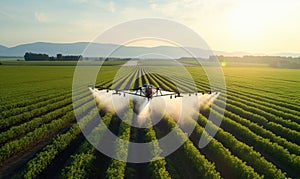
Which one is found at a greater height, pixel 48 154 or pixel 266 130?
pixel 48 154

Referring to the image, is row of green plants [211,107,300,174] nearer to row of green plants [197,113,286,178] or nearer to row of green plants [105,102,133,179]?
row of green plants [197,113,286,178]

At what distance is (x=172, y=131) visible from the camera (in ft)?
49.0

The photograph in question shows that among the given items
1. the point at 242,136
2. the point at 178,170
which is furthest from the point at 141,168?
the point at 242,136

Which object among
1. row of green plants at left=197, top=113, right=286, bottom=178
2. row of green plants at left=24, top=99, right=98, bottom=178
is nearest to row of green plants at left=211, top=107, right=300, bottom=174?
row of green plants at left=197, top=113, right=286, bottom=178

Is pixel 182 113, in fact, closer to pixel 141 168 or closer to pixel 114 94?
pixel 114 94

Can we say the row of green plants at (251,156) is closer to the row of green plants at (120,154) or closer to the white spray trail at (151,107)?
the white spray trail at (151,107)

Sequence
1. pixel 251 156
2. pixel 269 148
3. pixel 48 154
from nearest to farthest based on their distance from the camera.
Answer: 1. pixel 48 154
2. pixel 251 156
3. pixel 269 148

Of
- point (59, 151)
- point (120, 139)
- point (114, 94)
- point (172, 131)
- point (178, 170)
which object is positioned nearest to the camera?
point (178, 170)

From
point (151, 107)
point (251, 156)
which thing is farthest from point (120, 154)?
point (151, 107)

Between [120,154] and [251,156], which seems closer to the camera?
[120,154]

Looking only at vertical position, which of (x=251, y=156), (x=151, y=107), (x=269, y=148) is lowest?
(x=269, y=148)

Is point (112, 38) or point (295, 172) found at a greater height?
point (112, 38)

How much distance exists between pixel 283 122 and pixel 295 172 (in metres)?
7.83

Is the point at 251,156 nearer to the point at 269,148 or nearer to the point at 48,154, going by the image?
the point at 269,148
